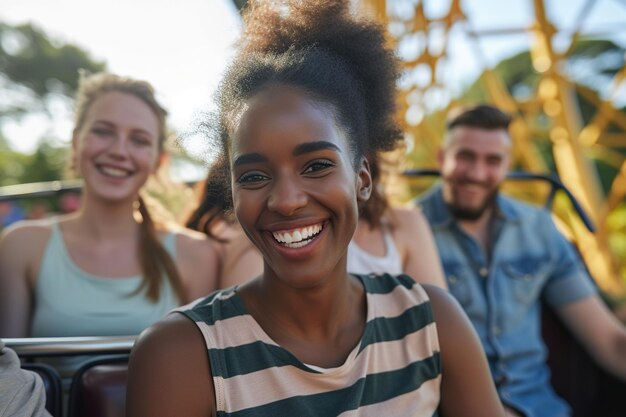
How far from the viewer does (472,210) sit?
2.52 metres

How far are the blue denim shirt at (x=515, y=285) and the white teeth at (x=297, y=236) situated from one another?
131cm

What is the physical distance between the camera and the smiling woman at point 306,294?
1131 mm

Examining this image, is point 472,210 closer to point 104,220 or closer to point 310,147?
point 104,220

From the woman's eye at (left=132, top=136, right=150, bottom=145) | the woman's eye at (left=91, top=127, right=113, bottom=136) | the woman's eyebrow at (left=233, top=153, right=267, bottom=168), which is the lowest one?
the woman's eyebrow at (left=233, top=153, right=267, bottom=168)

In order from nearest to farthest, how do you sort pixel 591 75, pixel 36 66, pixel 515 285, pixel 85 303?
Answer: 1. pixel 85 303
2. pixel 515 285
3. pixel 36 66
4. pixel 591 75

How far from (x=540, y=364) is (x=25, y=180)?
24.3 ft

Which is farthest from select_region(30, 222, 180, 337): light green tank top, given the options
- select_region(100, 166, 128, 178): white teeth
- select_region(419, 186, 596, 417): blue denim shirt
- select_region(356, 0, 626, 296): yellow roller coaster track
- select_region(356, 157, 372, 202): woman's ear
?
select_region(356, 0, 626, 296): yellow roller coaster track

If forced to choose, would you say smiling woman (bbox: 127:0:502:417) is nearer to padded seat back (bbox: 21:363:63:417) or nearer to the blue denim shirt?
padded seat back (bbox: 21:363:63:417)

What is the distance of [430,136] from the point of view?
7.59m

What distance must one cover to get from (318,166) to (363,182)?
189mm

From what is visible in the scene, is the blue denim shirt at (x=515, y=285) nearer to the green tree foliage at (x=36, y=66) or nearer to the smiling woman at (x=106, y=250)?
the smiling woman at (x=106, y=250)

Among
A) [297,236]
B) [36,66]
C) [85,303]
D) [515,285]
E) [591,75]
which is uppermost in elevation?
[36,66]

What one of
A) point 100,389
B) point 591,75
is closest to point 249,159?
point 100,389

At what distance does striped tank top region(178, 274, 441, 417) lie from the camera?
1.14m
